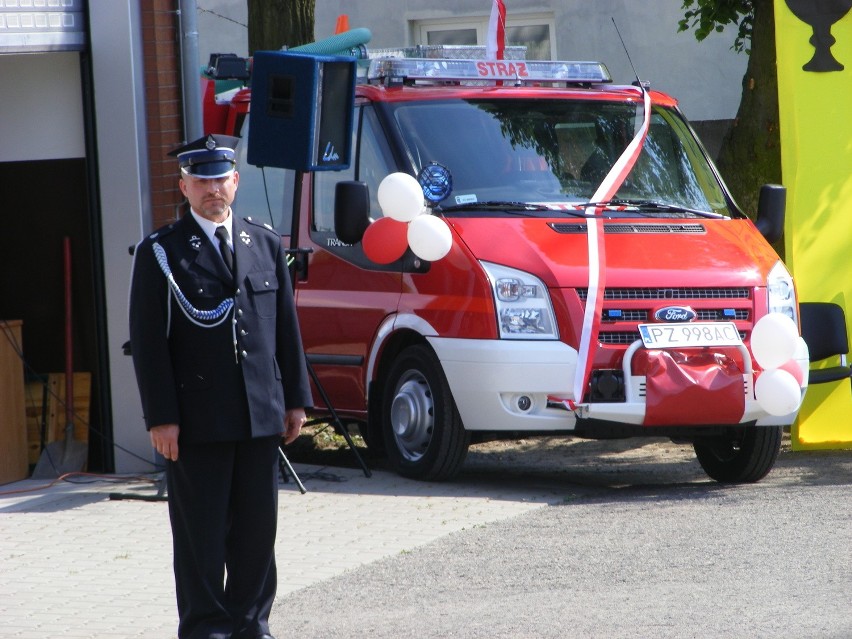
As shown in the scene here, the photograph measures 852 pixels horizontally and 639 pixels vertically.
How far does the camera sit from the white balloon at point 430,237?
9.20 metres

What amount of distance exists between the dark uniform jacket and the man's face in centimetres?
6

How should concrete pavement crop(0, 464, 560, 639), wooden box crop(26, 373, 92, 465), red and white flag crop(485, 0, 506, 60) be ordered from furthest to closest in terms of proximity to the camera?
red and white flag crop(485, 0, 506, 60) < wooden box crop(26, 373, 92, 465) < concrete pavement crop(0, 464, 560, 639)

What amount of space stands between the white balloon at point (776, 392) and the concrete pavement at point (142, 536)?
4.26ft

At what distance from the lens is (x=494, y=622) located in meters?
6.18

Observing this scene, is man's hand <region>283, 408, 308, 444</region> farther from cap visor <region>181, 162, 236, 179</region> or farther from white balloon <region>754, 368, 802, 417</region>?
white balloon <region>754, 368, 802, 417</region>

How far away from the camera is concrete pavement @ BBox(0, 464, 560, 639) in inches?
263

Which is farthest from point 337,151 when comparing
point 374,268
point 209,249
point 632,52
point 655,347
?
point 632,52

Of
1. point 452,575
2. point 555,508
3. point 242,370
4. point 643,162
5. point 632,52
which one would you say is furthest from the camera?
point 632,52

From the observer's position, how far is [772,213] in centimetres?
1035

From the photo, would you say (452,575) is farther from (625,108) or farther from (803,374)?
(625,108)

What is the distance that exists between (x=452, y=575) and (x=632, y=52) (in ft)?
44.0

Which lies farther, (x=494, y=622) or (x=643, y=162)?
(x=643, y=162)

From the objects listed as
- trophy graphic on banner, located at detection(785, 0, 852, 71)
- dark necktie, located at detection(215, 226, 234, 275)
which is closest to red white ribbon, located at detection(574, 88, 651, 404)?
trophy graphic on banner, located at detection(785, 0, 852, 71)

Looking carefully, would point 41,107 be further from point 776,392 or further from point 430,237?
point 776,392
